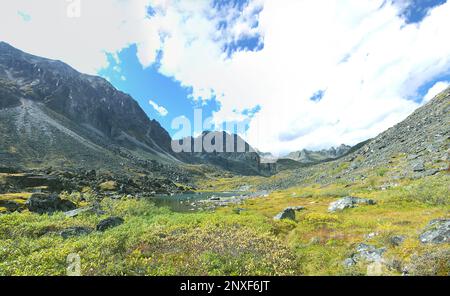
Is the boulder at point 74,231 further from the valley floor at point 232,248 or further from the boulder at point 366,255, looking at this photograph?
the boulder at point 366,255

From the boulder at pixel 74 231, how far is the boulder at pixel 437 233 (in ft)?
90.6

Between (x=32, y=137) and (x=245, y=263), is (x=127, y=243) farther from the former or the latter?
(x=32, y=137)

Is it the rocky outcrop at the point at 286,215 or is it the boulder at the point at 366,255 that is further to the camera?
the rocky outcrop at the point at 286,215

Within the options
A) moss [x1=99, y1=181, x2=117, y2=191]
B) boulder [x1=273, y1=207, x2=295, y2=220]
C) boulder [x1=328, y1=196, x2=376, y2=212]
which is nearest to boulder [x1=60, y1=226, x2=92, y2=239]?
boulder [x1=273, y1=207, x2=295, y2=220]

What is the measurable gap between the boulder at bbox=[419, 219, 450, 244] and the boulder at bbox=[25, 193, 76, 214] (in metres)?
53.1

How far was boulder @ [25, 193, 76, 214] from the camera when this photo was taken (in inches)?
1884

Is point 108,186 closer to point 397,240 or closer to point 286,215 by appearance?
point 286,215

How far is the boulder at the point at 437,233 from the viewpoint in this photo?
1667 cm

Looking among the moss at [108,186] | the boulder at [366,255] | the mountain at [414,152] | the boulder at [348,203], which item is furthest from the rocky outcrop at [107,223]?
the moss at [108,186]

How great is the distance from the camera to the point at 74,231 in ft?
84.7

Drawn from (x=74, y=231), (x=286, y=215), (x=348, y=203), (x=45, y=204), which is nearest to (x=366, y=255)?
(x=286, y=215)
